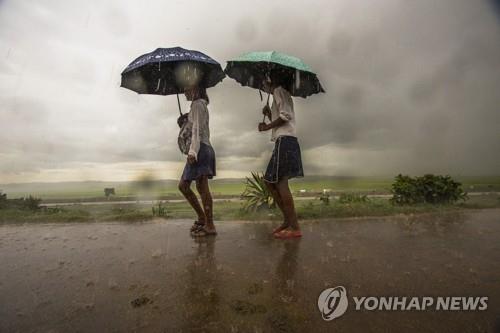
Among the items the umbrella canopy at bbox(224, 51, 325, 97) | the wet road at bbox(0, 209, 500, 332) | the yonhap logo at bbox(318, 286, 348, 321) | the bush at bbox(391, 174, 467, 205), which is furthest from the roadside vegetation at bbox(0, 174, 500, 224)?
the yonhap logo at bbox(318, 286, 348, 321)

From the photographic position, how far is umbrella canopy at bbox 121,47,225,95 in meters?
4.30

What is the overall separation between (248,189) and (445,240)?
17.6ft

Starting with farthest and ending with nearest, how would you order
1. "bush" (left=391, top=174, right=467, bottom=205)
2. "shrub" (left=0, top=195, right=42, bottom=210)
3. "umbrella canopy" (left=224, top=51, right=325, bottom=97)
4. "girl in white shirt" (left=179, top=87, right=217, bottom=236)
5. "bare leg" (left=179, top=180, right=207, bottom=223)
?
"shrub" (left=0, top=195, right=42, bottom=210)
"bush" (left=391, top=174, right=467, bottom=205)
"bare leg" (left=179, top=180, right=207, bottom=223)
"girl in white shirt" (left=179, top=87, right=217, bottom=236)
"umbrella canopy" (left=224, top=51, right=325, bottom=97)

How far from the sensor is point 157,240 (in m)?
4.68

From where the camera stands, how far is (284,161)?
4418mm

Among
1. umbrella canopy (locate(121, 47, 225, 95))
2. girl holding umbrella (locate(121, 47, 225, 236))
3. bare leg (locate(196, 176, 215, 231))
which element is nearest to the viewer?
umbrella canopy (locate(121, 47, 225, 95))

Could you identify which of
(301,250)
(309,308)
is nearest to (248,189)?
(301,250)

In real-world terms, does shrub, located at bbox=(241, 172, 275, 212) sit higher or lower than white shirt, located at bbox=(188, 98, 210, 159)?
lower

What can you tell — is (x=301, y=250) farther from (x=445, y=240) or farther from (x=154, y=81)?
(x=154, y=81)

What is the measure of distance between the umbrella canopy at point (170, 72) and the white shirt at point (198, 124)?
349 millimetres

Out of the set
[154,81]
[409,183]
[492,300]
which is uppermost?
[154,81]

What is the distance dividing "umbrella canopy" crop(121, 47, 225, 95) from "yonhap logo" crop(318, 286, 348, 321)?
322 centimetres

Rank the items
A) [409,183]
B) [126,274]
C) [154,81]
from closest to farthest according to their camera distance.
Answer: [126,274] → [154,81] → [409,183]

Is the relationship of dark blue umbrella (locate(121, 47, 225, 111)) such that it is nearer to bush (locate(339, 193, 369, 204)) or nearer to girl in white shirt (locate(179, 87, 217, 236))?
girl in white shirt (locate(179, 87, 217, 236))
